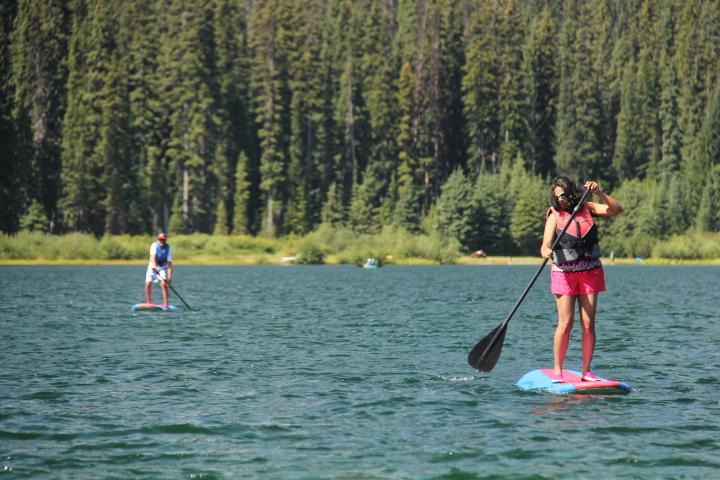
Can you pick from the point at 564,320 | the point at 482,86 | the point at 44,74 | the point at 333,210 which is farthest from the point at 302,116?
the point at 564,320

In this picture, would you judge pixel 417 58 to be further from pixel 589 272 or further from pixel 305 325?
pixel 589 272

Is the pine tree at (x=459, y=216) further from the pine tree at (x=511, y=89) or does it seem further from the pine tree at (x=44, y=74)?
the pine tree at (x=44, y=74)

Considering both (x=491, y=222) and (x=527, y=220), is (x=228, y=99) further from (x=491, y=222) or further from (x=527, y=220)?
(x=527, y=220)

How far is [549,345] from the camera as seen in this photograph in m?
16.7

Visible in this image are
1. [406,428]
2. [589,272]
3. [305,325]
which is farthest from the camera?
[305,325]

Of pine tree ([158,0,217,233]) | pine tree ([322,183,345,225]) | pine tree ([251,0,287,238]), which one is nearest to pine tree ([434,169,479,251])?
pine tree ([322,183,345,225])

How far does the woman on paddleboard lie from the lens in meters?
10.7

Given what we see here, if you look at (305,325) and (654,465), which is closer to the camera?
(654,465)

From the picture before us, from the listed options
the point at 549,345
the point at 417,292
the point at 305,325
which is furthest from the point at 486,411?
the point at 417,292

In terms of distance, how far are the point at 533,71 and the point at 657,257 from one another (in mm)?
27039

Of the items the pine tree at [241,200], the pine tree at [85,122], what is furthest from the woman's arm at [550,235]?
the pine tree at [241,200]

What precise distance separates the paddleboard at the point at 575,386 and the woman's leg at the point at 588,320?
279 millimetres

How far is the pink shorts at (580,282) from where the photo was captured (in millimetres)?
10781

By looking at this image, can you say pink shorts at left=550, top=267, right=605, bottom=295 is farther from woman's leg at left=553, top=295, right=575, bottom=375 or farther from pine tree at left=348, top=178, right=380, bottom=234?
pine tree at left=348, top=178, right=380, bottom=234
